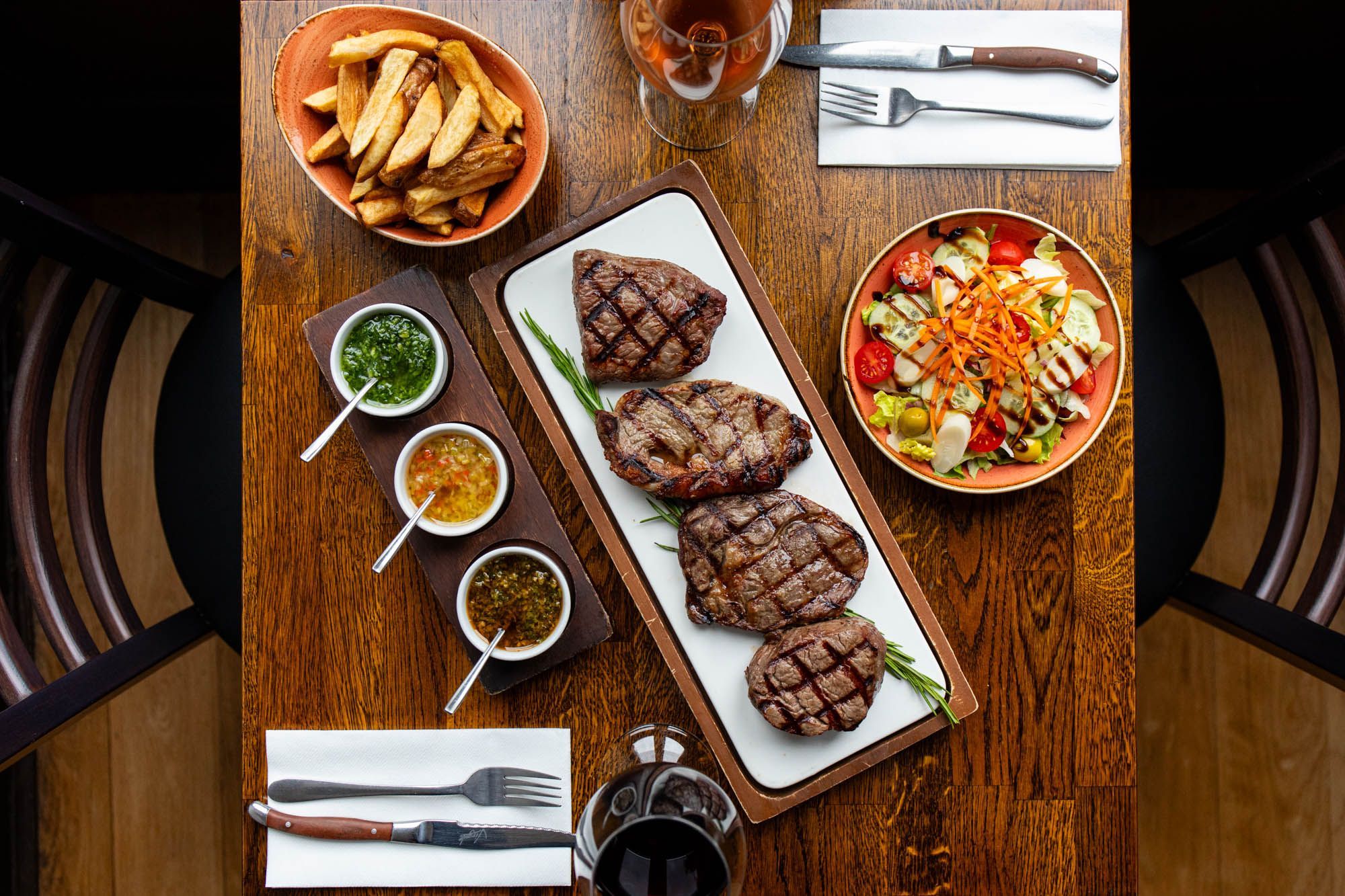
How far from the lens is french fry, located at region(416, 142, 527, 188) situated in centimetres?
204

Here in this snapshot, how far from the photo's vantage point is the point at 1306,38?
111 inches

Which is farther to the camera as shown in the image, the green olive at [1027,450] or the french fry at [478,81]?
the green olive at [1027,450]

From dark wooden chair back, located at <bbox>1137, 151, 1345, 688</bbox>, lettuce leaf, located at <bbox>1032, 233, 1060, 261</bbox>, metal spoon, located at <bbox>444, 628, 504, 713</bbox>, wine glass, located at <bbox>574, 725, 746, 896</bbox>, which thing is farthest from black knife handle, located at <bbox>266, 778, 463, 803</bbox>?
dark wooden chair back, located at <bbox>1137, 151, 1345, 688</bbox>

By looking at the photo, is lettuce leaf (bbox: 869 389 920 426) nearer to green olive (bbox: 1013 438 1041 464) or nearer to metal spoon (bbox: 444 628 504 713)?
green olive (bbox: 1013 438 1041 464)

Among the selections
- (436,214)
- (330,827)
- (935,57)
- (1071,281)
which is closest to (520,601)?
(330,827)

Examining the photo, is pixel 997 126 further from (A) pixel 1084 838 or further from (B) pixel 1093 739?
(A) pixel 1084 838

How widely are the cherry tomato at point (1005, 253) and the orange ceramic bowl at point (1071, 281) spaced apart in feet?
0.05

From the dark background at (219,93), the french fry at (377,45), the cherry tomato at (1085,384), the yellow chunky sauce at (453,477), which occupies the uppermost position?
the dark background at (219,93)

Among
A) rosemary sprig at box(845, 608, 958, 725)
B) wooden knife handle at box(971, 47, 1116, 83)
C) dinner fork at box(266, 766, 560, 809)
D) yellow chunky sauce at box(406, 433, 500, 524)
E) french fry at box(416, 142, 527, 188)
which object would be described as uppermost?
wooden knife handle at box(971, 47, 1116, 83)

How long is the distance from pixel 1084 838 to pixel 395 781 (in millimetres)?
1708

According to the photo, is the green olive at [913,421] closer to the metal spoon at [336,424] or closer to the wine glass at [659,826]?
the wine glass at [659,826]

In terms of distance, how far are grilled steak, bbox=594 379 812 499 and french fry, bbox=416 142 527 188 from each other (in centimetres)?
60

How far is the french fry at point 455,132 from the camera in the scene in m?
2.01

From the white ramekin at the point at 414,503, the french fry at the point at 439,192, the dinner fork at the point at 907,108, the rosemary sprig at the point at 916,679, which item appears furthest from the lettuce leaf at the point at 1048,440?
the french fry at the point at 439,192
